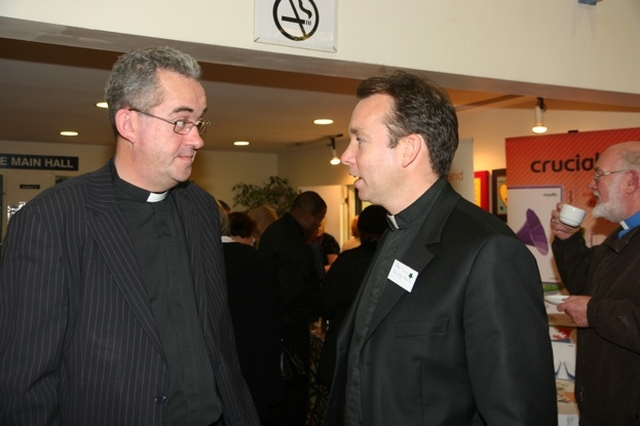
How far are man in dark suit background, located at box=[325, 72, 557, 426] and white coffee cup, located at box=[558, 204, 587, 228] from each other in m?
1.67

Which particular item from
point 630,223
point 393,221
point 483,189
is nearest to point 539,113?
point 483,189

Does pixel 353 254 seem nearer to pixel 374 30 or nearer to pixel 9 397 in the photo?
pixel 374 30

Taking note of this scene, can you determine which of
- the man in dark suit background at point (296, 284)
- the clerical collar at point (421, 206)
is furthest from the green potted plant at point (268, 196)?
the clerical collar at point (421, 206)

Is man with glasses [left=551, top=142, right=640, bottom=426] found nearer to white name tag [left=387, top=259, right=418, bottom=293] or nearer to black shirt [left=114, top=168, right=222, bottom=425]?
white name tag [left=387, top=259, right=418, bottom=293]

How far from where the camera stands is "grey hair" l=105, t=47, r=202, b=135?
167 cm

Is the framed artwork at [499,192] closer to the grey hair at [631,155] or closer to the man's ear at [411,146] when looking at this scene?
the grey hair at [631,155]

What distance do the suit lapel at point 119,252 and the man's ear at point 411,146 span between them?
2.46 ft

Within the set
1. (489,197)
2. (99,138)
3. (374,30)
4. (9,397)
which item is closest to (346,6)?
(374,30)

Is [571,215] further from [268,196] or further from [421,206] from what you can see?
[268,196]

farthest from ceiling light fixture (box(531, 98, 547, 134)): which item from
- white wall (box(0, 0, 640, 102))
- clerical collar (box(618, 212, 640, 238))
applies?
clerical collar (box(618, 212, 640, 238))

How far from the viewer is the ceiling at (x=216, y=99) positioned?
4.40m

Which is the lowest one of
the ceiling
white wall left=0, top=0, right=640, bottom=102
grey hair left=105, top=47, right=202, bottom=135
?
grey hair left=105, top=47, right=202, bottom=135

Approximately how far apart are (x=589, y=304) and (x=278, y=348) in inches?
60.4

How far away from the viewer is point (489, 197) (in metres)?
6.58
